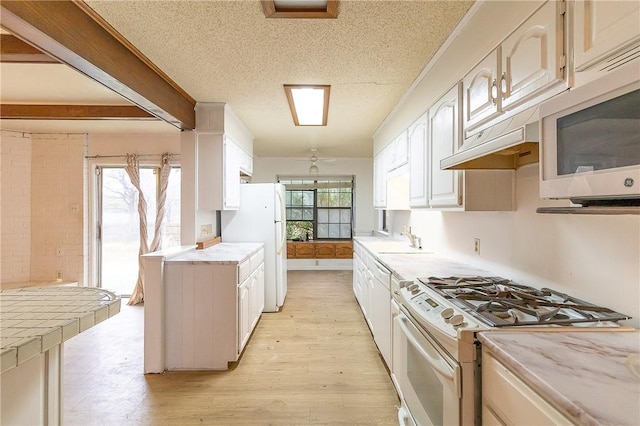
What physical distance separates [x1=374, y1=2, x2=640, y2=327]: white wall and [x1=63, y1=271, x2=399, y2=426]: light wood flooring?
127 centimetres

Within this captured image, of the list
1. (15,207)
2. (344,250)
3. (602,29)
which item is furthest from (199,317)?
(344,250)

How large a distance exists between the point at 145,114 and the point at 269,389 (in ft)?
10.2

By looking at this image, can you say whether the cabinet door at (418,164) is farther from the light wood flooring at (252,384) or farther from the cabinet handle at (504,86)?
the light wood flooring at (252,384)

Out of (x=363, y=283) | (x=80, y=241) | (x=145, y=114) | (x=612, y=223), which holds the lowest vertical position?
(x=363, y=283)

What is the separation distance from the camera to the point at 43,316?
121 cm

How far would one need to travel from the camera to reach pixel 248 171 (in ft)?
15.6

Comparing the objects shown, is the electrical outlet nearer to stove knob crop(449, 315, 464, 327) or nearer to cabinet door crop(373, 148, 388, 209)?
stove knob crop(449, 315, 464, 327)

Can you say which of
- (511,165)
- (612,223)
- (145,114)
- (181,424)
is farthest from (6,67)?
(612,223)

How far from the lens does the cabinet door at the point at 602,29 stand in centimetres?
87

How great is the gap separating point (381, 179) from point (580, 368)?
3.76 metres

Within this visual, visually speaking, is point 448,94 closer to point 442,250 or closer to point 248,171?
point 442,250

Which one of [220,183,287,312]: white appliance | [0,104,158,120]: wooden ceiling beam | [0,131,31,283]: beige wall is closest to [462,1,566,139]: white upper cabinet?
[220,183,287,312]: white appliance

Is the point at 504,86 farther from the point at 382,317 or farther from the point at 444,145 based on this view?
the point at 382,317

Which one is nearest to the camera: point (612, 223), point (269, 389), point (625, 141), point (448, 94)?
point (625, 141)
